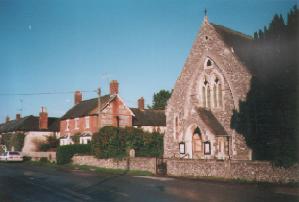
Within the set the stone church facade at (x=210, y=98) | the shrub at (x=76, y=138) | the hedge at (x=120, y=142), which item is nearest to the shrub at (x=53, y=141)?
the shrub at (x=76, y=138)

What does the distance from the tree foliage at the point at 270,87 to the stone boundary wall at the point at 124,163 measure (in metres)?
7.74

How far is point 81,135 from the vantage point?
2131 inches

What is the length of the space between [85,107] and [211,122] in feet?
106

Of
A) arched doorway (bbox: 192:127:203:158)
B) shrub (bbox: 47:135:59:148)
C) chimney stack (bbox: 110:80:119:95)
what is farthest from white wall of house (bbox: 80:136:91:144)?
arched doorway (bbox: 192:127:203:158)

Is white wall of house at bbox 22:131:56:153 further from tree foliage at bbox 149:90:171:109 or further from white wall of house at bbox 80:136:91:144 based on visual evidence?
tree foliage at bbox 149:90:171:109

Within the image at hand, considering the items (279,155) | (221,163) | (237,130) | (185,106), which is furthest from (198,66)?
(279,155)

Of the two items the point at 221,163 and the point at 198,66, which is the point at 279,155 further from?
the point at 198,66

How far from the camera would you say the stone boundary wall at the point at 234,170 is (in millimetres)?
19578

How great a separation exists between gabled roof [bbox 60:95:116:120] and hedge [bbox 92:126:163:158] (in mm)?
16030

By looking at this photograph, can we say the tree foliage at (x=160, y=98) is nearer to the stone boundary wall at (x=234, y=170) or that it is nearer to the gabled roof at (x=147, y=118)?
the gabled roof at (x=147, y=118)

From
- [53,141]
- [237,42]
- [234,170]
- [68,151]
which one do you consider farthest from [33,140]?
[234,170]

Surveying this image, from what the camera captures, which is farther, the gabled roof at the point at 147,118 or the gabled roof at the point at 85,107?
the gabled roof at the point at 147,118

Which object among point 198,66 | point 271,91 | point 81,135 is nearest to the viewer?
point 271,91

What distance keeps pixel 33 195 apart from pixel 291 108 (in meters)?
14.7
